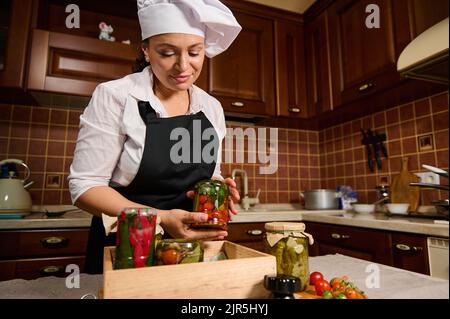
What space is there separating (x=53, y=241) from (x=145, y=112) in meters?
0.75

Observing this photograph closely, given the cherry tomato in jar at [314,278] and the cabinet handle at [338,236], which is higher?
the cherry tomato in jar at [314,278]

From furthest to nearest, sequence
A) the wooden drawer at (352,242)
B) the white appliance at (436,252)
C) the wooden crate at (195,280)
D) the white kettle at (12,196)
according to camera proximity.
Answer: the white kettle at (12,196)
the wooden drawer at (352,242)
the white appliance at (436,252)
the wooden crate at (195,280)

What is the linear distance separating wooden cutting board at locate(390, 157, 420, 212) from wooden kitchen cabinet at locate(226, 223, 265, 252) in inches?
26.6

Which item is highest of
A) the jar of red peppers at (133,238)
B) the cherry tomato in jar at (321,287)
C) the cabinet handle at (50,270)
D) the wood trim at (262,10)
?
the wood trim at (262,10)

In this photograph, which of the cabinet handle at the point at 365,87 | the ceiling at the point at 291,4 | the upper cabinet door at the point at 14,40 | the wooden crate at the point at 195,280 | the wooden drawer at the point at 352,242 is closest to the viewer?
the wooden crate at the point at 195,280

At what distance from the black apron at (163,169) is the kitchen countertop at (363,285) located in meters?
0.23

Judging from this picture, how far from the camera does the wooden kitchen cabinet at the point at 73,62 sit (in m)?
1.36

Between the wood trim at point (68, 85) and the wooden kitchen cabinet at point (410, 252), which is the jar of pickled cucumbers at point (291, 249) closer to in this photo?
the wooden kitchen cabinet at point (410, 252)

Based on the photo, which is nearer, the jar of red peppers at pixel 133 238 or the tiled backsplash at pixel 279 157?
the jar of red peppers at pixel 133 238

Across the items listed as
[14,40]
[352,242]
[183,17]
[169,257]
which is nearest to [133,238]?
[169,257]

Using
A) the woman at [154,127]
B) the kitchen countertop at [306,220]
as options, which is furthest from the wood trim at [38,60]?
the woman at [154,127]

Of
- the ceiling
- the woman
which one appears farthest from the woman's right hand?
the ceiling

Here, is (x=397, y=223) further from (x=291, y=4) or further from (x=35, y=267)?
(x=291, y=4)

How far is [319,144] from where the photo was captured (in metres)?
2.15
